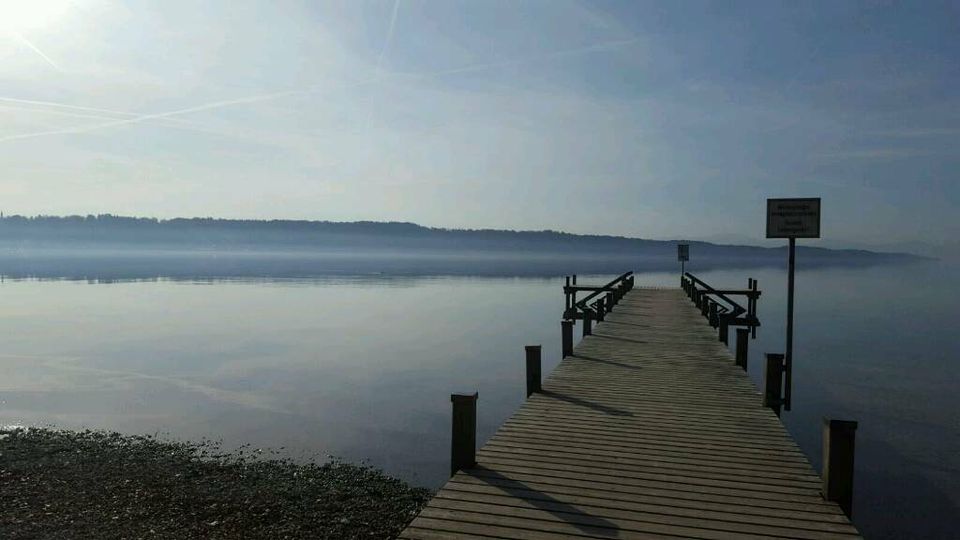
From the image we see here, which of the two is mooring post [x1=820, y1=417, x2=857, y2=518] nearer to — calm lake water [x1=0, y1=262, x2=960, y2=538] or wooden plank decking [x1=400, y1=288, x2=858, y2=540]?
wooden plank decking [x1=400, y1=288, x2=858, y2=540]

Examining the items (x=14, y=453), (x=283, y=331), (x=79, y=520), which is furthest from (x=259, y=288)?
(x=79, y=520)

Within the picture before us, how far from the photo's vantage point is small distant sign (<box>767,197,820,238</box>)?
12.0m

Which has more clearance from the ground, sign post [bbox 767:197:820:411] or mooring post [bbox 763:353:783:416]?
sign post [bbox 767:197:820:411]

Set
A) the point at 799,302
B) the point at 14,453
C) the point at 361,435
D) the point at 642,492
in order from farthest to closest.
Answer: the point at 799,302, the point at 361,435, the point at 14,453, the point at 642,492

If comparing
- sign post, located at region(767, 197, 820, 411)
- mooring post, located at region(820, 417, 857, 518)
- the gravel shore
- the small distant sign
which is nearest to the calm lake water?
the gravel shore

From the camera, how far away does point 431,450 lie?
14.8m

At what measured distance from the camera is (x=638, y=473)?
703cm

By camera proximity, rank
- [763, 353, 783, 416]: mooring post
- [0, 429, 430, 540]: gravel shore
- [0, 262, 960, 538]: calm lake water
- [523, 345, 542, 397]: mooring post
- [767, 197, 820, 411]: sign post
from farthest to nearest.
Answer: [0, 262, 960, 538]: calm lake water < [767, 197, 820, 411]: sign post < [523, 345, 542, 397]: mooring post < [763, 353, 783, 416]: mooring post < [0, 429, 430, 540]: gravel shore

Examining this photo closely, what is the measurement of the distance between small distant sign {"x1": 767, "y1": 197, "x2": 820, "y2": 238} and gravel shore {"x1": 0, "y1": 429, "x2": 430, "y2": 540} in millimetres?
8144

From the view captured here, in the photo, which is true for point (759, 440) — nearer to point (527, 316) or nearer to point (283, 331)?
point (283, 331)

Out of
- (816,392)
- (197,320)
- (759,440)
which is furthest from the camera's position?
(197,320)

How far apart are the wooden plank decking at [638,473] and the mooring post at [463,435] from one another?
15 cm

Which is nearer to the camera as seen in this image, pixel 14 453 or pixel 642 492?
pixel 642 492

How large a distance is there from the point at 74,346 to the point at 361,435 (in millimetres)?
21586
